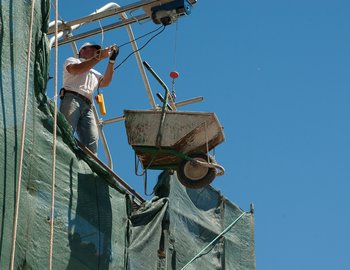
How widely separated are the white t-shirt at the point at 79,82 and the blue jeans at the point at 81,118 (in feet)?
0.26

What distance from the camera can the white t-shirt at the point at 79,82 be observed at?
10.3m

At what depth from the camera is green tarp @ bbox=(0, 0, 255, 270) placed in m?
8.19

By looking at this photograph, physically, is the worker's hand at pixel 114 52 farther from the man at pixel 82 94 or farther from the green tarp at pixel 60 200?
the green tarp at pixel 60 200

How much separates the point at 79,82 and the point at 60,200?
5.75 ft

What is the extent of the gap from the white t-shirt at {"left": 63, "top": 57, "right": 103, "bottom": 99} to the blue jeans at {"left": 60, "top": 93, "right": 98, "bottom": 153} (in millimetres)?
79

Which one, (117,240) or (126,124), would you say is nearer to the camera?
(117,240)

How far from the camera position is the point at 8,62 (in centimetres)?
841

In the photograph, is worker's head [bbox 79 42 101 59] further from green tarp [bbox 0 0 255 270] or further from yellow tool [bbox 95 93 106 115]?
green tarp [bbox 0 0 255 270]

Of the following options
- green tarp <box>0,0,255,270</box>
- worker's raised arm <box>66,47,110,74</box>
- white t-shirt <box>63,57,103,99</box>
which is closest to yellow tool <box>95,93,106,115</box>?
white t-shirt <box>63,57,103,99</box>

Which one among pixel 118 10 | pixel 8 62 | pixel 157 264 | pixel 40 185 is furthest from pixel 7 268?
pixel 118 10

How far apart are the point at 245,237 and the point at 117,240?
315 cm

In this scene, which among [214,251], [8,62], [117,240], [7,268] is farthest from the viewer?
[214,251]

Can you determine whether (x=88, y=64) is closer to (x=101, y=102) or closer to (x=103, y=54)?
(x=103, y=54)

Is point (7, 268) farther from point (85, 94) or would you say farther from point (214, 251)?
point (214, 251)
